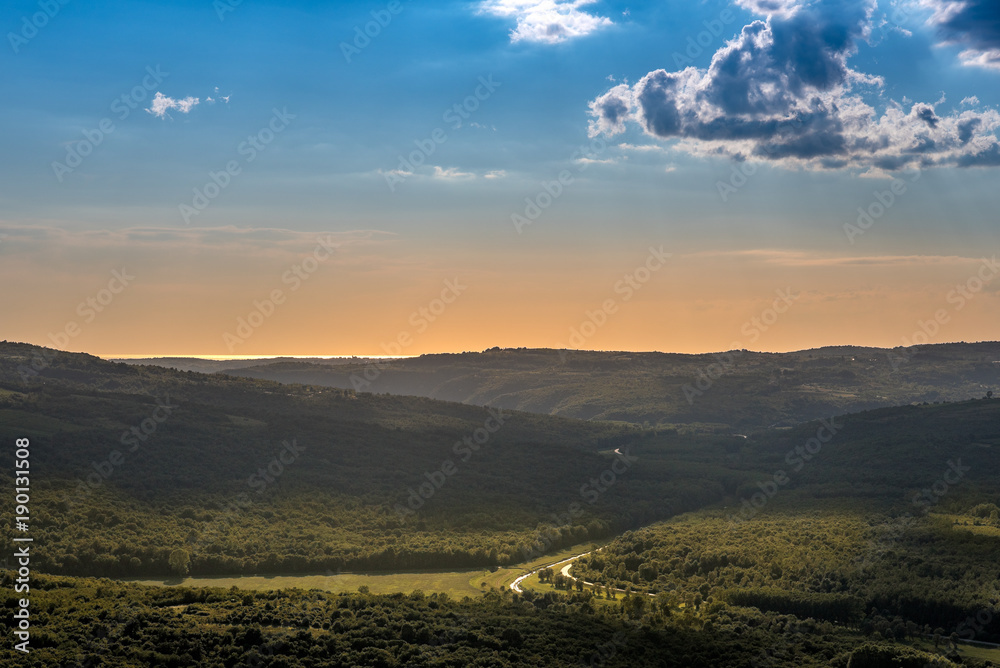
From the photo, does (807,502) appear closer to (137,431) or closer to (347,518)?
(347,518)

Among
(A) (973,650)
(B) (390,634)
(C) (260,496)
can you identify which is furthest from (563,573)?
(C) (260,496)

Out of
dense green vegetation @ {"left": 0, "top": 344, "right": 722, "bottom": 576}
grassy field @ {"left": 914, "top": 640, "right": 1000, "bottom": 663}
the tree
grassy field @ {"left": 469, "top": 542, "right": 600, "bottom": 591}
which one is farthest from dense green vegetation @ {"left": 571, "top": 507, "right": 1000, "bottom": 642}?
the tree

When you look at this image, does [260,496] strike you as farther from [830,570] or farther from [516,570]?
[830,570]

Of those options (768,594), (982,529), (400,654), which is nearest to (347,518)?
(768,594)

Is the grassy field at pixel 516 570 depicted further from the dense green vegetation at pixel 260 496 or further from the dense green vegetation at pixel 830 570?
the dense green vegetation at pixel 830 570

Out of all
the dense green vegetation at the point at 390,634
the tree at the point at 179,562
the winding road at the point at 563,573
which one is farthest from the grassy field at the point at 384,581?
the dense green vegetation at the point at 390,634

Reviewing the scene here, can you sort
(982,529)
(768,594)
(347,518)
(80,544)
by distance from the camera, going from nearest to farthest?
(768,594) < (80,544) < (982,529) < (347,518)

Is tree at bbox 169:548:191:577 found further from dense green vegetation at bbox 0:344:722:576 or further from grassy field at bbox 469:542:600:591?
grassy field at bbox 469:542:600:591

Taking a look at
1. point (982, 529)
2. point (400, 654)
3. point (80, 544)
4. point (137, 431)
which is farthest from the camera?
point (137, 431)

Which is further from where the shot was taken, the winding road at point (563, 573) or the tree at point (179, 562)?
the winding road at point (563, 573)

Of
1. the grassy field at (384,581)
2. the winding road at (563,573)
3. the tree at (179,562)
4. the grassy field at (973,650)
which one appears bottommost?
the grassy field at (973,650)
